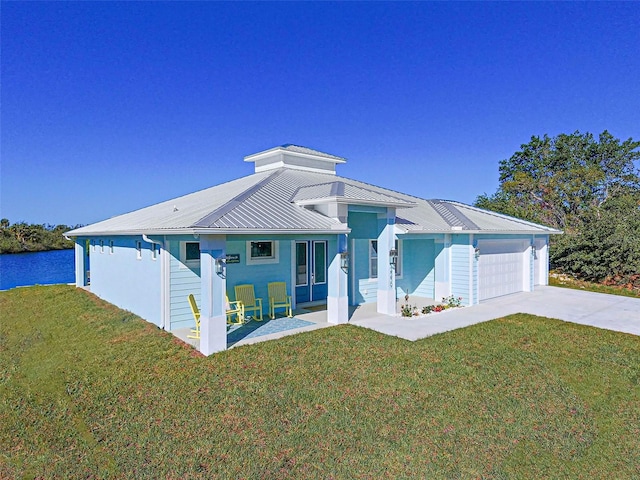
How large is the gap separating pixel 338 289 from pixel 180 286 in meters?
4.17

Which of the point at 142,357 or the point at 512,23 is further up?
the point at 512,23

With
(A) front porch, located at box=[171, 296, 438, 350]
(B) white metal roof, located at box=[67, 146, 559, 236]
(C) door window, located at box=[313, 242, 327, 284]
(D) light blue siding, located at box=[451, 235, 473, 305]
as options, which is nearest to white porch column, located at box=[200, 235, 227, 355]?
(B) white metal roof, located at box=[67, 146, 559, 236]

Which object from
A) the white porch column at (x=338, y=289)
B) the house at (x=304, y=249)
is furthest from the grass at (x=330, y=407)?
the house at (x=304, y=249)

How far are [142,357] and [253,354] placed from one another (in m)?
2.35

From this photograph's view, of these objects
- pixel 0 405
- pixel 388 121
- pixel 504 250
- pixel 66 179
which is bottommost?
pixel 0 405

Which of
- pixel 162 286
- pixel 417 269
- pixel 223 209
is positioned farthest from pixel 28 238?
pixel 417 269

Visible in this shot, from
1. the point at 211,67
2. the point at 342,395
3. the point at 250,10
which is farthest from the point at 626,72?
the point at 342,395

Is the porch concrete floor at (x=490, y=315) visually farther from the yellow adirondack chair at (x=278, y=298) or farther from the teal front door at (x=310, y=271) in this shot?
the teal front door at (x=310, y=271)

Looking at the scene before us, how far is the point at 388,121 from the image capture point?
22.5 m

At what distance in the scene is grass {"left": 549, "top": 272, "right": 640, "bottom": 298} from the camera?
1580 cm

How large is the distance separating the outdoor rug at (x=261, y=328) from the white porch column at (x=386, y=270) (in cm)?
252

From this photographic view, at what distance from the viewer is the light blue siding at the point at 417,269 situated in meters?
14.5

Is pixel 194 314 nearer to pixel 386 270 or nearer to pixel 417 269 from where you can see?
pixel 386 270

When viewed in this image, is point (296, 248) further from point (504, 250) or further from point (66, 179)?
point (66, 179)
